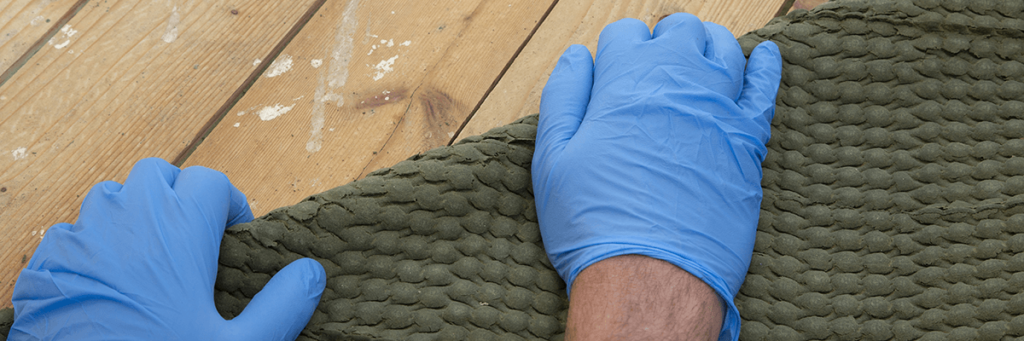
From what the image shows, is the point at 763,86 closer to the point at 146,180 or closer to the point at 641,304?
the point at 641,304

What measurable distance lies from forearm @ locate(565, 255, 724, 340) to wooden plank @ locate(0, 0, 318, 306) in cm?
69

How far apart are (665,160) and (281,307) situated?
0.48 m

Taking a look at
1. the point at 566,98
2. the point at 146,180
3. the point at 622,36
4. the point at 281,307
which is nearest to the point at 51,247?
the point at 146,180

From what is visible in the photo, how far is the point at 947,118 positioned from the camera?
0.72 meters

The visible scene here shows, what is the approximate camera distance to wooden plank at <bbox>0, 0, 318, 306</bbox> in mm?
876

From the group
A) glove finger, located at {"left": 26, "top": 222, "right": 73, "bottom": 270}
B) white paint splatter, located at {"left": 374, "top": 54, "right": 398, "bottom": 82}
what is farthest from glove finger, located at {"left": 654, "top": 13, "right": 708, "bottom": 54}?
glove finger, located at {"left": 26, "top": 222, "right": 73, "bottom": 270}

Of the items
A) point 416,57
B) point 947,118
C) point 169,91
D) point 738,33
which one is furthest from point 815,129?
point 169,91

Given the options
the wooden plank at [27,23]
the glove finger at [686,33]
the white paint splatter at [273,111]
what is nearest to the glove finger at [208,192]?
the white paint splatter at [273,111]

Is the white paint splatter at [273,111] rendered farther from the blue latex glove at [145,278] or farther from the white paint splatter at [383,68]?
the blue latex glove at [145,278]

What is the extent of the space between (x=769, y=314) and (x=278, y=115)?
0.79 m

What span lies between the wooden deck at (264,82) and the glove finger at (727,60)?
0.67 feet

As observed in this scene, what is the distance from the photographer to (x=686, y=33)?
0.76 metres

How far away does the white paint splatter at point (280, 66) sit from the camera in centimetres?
96

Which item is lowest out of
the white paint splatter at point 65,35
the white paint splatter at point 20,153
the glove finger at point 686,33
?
the white paint splatter at point 20,153
